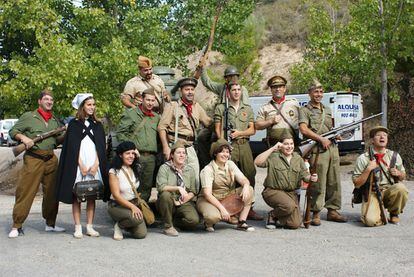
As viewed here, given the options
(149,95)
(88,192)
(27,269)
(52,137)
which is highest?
(149,95)

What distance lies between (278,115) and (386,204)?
190 centimetres

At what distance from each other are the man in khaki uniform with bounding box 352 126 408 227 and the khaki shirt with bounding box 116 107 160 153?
2.83 m

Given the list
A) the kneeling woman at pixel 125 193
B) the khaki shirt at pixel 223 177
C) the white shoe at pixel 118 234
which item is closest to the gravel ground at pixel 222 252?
the white shoe at pixel 118 234

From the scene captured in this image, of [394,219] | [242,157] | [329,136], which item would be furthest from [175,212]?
[394,219]

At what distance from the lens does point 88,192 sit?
701cm

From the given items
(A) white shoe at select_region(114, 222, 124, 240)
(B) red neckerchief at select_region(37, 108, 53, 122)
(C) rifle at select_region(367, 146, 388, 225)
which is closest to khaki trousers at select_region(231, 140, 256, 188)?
→ (C) rifle at select_region(367, 146, 388, 225)

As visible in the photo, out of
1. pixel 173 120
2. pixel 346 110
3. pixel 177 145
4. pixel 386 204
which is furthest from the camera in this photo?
pixel 346 110

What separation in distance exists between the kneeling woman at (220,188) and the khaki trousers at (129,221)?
81 cm

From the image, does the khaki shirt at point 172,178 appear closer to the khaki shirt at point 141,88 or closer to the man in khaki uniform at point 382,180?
the khaki shirt at point 141,88

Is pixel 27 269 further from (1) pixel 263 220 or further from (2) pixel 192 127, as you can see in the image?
(1) pixel 263 220

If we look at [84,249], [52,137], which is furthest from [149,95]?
[84,249]

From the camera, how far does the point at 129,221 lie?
6.95 meters

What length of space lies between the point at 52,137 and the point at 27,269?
7.30 feet

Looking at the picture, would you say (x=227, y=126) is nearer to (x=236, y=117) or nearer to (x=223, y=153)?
(x=236, y=117)
